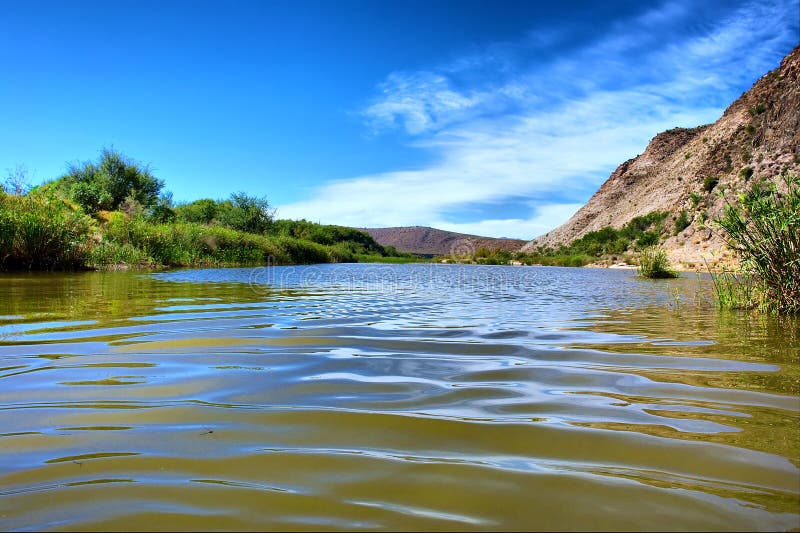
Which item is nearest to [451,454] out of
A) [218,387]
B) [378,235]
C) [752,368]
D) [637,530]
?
[637,530]

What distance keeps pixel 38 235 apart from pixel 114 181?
72.9 ft

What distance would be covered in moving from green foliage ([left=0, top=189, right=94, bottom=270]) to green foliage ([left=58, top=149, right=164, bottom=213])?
1678cm

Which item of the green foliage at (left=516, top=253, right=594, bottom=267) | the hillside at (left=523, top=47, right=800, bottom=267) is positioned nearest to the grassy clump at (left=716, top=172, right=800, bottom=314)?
the hillside at (left=523, top=47, right=800, bottom=267)

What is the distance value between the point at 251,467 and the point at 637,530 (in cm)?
116

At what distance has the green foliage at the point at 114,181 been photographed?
32997 mm

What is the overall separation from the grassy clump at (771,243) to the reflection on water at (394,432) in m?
2.39

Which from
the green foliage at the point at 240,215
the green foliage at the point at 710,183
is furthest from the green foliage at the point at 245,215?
the green foliage at the point at 710,183

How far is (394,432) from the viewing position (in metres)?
2.01

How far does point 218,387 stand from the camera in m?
2.71

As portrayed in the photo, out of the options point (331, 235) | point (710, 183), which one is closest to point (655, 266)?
point (710, 183)

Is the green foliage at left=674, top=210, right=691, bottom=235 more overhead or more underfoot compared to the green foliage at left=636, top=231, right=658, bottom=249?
more overhead

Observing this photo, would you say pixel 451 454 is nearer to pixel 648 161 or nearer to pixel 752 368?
pixel 752 368

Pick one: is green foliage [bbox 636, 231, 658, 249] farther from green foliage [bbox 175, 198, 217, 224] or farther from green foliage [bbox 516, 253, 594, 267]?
green foliage [bbox 175, 198, 217, 224]

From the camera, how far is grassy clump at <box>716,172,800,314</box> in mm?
6223
